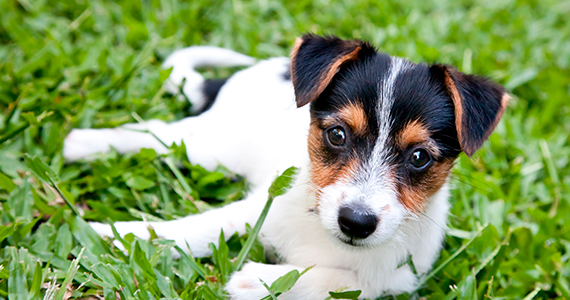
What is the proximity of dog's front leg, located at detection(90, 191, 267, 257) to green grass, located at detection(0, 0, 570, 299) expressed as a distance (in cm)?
10

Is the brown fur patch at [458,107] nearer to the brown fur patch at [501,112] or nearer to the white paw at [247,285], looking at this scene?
the brown fur patch at [501,112]

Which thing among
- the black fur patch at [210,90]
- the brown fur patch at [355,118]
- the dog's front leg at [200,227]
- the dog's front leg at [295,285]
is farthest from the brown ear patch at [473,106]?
the black fur patch at [210,90]

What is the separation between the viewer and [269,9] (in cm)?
538

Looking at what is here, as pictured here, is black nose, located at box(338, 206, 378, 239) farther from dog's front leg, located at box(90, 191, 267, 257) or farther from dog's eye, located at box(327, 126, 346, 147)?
dog's front leg, located at box(90, 191, 267, 257)

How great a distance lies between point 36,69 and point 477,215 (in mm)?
3720

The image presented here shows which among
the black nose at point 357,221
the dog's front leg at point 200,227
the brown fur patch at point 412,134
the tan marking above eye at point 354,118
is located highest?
the tan marking above eye at point 354,118

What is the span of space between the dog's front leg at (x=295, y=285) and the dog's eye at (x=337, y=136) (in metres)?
0.74

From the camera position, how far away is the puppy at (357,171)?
2.44 metres

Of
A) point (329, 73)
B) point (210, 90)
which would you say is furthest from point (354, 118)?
point (210, 90)

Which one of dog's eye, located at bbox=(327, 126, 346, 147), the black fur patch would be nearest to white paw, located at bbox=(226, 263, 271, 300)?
dog's eye, located at bbox=(327, 126, 346, 147)

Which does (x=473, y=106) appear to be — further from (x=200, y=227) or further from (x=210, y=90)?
(x=210, y=90)

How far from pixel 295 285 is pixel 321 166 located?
0.68 metres

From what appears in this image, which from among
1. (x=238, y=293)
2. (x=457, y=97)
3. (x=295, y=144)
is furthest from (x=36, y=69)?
(x=457, y=97)

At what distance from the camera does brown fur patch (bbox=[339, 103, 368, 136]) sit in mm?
2486
